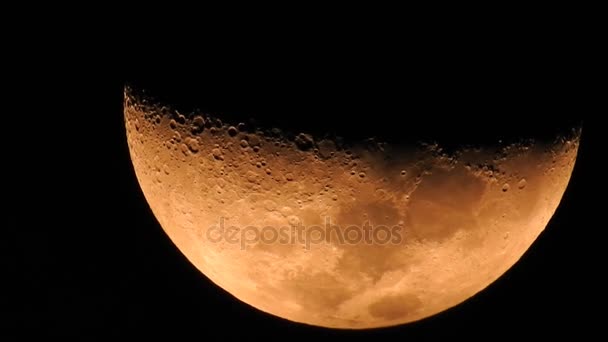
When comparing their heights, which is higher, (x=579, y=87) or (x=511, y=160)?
(x=579, y=87)

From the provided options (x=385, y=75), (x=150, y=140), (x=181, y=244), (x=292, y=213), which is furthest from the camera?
(x=181, y=244)

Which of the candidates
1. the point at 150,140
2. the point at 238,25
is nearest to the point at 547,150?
the point at 238,25

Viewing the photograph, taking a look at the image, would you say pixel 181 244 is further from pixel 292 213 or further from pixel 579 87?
pixel 579 87

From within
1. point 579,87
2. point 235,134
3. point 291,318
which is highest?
point 579,87

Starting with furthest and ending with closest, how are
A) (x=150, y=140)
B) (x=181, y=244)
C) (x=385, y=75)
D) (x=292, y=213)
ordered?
1. (x=181, y=244)
2. (x=150, y=140)
3. (x=292, y=213)
4. (x=385, y=75)

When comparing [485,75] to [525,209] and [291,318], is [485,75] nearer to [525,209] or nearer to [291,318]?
[525,209]

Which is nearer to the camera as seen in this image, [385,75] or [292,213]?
[385,75]
